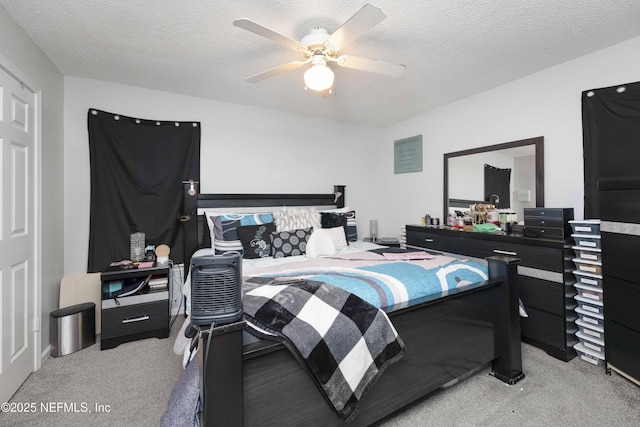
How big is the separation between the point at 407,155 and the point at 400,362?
3.20 metres

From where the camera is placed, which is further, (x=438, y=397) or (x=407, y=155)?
(x=407, y=155)

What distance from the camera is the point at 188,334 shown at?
1066 mm

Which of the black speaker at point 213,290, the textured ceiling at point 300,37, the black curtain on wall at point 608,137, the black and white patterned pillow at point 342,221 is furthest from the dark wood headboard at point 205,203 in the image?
the black curtain on wall at point 608,137

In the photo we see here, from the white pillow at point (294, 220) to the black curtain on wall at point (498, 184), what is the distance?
75.0 inches

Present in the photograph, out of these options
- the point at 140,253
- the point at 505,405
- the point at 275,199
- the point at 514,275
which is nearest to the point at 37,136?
the point at 140,253

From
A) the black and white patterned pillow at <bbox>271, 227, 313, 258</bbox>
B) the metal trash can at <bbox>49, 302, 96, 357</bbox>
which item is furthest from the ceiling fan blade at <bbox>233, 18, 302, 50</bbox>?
the metal trash can at <bbox>49, 302, 96, 357</bbox>

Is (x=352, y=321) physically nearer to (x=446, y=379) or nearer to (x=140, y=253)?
(x=446, y=379)

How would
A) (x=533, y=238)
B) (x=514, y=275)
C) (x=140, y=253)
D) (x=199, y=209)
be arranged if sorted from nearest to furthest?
(x=514, y=275) → (x=533, y=238) → (x=140, y=253) → (x=199, y=209)

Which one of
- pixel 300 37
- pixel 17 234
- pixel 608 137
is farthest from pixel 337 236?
pixel 17 234

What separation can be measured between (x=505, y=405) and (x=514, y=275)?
77cm

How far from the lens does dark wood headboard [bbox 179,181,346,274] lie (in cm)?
303

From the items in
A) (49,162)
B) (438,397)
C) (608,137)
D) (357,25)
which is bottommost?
(438,397)

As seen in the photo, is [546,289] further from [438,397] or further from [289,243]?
[289,243]

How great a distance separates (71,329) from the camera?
236 cm
